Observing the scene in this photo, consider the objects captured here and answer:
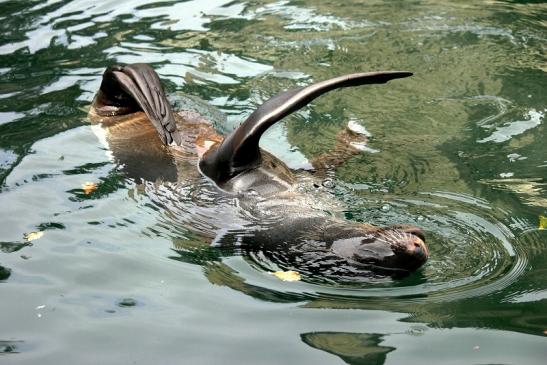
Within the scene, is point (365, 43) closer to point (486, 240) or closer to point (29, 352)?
point (486, 240)

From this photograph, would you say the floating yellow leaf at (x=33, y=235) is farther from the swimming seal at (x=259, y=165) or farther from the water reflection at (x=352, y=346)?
the water reflection at (x=352, y=346)

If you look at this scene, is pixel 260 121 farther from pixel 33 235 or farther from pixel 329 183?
pixel 33 235

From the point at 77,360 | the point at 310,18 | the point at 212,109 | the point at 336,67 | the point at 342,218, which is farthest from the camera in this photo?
the point at 310,18

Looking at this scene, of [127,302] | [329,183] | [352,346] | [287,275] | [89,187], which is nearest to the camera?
[352,346]

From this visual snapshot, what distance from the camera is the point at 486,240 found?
4645 millimetres

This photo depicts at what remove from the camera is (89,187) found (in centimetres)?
559

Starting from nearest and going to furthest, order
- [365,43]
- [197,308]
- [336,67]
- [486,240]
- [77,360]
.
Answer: [77,360], [197,308], [486,240], [336,67], [365,43]

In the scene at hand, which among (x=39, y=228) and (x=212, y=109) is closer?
(x=39, y=228)

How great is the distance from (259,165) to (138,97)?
1286 millimetres

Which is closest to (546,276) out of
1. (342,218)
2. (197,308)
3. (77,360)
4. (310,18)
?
(342,218)

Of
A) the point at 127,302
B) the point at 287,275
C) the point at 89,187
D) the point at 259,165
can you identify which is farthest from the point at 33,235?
the point at 287,275

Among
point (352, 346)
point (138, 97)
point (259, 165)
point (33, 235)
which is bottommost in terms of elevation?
point (352, 346)

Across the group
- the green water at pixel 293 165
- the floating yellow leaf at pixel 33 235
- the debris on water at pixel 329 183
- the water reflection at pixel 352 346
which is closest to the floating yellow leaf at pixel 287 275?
the green water at pixel 293 165

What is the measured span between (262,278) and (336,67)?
12.0 feet
